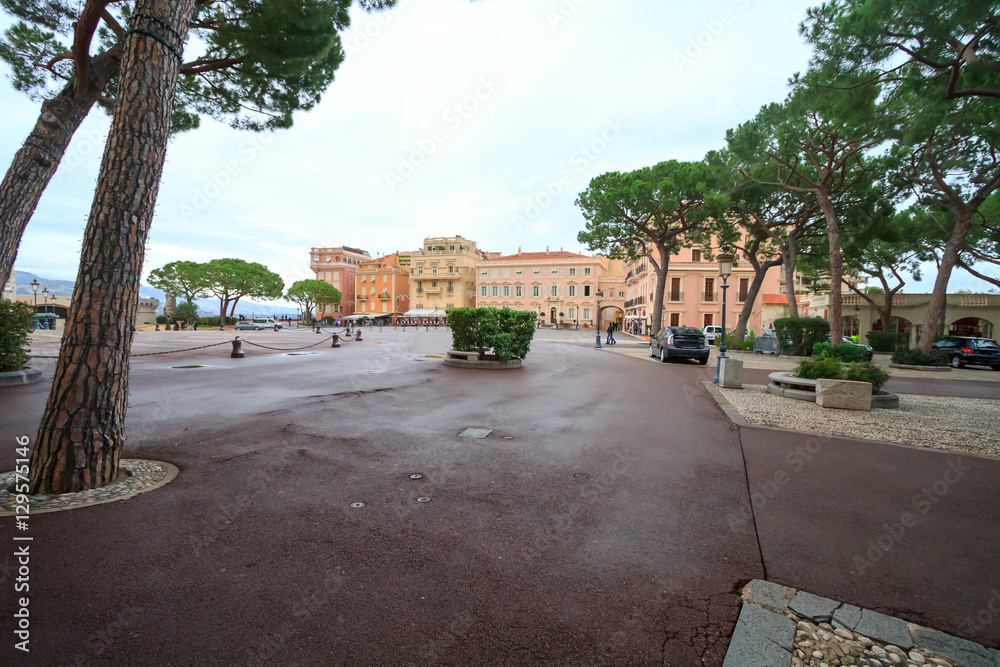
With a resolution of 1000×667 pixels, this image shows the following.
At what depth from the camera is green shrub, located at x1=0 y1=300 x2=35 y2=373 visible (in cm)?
922

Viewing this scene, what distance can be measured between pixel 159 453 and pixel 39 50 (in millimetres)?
9082

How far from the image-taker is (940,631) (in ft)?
7.40

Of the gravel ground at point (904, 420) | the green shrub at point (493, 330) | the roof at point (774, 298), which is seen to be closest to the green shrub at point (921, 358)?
the gravel ground at point (904, 420)

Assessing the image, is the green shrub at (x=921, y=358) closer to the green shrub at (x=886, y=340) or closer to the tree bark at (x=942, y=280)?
the tree bark at (x=942, y=280)

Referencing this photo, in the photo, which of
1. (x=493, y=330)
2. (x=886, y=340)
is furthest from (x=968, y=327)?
(x=493, y=330)

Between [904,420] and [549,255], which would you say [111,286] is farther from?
A: [549,255]

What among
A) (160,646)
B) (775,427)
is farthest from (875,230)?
(160,646)

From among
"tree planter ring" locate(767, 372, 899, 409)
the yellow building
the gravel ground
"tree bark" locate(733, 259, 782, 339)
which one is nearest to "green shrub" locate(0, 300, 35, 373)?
the gravel ground

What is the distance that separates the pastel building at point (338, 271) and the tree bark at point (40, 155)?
8917cm

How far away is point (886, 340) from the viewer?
29.2 metres

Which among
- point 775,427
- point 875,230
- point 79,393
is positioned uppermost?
point 875,230

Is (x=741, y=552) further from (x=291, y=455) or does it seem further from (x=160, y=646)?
(x=291, y=455)

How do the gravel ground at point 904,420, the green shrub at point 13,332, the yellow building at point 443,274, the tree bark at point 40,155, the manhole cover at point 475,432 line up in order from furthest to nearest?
the yellow building at point 443,274
the green shrub at point 13,332
the tree bark at point 40,155
the gravel ground at point 904,420
the manhole cover at point 475,432

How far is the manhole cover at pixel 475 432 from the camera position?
5.82 m
